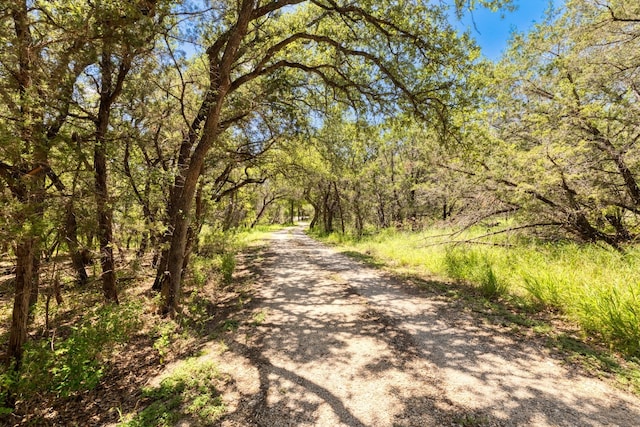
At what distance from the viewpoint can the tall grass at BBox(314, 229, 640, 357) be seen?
12.1ft

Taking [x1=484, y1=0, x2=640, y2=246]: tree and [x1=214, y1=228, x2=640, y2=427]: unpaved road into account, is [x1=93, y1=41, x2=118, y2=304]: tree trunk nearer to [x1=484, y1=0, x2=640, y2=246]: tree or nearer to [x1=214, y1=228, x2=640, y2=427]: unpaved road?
[x1=214, y1=228, x2=640, y2=427]: unpaved road

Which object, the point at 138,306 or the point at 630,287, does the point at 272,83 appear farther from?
the point at 630,287

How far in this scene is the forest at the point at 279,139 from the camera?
132 inches

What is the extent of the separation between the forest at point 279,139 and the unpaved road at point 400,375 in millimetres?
1398

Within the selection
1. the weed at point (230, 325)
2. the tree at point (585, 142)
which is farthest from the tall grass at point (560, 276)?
the weed at point (230, 325)

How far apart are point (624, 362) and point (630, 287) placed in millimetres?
1220

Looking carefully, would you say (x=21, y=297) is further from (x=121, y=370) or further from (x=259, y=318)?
(x=259, y=318)

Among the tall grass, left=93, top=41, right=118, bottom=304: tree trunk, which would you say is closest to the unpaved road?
the tall grass

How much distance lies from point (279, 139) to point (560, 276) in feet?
26.0

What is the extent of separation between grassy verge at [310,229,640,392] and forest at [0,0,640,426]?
1.7 inches

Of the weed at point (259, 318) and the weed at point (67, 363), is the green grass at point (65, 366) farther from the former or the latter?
the weed at point (259, 318)

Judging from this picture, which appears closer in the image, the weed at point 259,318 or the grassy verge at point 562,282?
the grassy verge at point 562,282

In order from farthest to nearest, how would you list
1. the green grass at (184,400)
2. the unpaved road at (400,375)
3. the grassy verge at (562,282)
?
1. the grassy verge at (562,282)
2. the green grass at (184,400)
3. the unpaved road at (400,375)

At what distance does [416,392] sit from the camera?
9.61 feet
